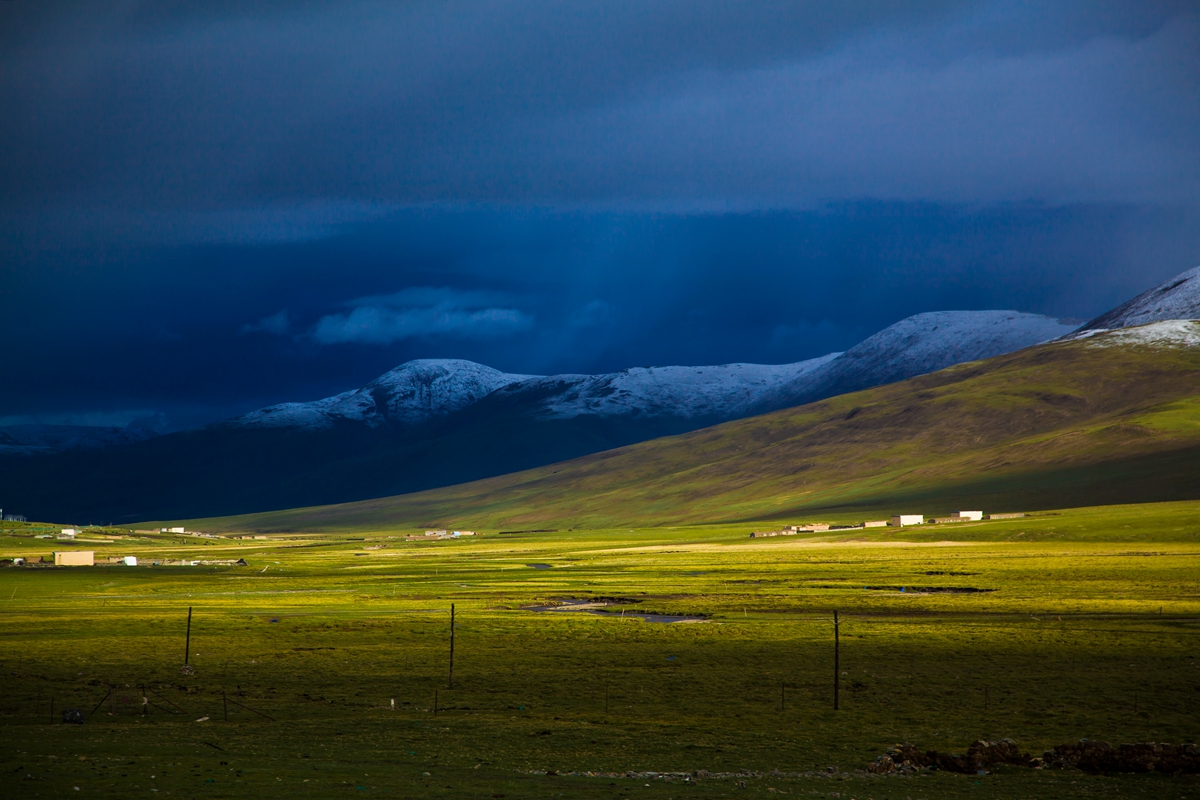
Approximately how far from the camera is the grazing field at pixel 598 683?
1142 inches

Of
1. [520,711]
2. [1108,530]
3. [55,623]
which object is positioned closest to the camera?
[520,711]

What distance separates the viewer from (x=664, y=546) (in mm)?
176750

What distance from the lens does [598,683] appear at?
4819cm

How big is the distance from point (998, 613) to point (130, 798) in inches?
2574

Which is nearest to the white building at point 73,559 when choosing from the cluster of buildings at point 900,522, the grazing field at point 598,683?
the grazing field at point 598,683

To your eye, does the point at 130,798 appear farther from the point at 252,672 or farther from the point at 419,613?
the point at 419,613

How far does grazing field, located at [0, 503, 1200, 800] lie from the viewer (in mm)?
29000

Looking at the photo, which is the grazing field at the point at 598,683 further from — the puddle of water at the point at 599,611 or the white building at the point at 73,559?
the white building at the point at 73,559

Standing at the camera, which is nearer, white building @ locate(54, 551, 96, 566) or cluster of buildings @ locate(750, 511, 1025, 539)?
white building @ locate(54, 551, 96, 566)

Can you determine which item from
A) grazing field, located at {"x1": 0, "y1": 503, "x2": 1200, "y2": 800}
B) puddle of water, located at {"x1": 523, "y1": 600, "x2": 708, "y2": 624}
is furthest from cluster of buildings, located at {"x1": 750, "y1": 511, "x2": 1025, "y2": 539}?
puddle of water, located at {"x1": 523, "y1": 600, "x2": 708, "y2": 624}

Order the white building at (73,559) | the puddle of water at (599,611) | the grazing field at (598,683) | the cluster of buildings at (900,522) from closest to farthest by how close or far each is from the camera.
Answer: the grazing field at (598,683), the puddle of water at (599,611), the white building at (73,559), the cluster of buildings at (900,522)

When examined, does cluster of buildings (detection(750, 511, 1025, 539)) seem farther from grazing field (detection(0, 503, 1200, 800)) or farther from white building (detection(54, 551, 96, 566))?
white building (detection(54, 551, 96, 566))

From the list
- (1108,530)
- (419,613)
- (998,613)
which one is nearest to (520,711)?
(419,613)

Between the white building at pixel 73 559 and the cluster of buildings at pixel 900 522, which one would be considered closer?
the white building at pixel 73 559
